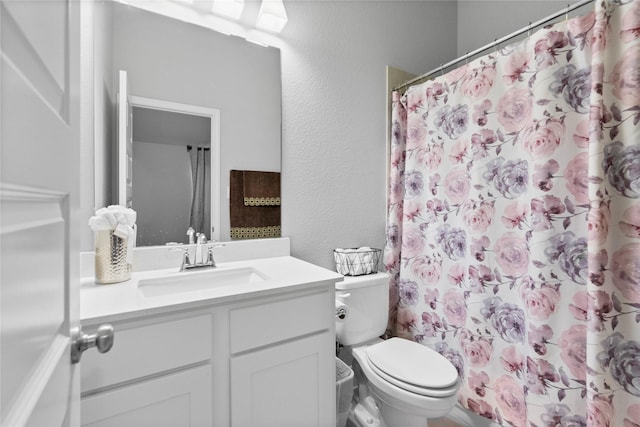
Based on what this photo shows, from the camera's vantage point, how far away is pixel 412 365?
4.52 feet

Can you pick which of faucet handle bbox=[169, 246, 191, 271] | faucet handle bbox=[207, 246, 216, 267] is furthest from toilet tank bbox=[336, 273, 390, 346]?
faucet handle bbox=[169, 246, 191, 271]

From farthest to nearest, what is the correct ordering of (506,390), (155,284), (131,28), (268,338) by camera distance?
(506,390)
(131,28)
(155,284)
(268,338)

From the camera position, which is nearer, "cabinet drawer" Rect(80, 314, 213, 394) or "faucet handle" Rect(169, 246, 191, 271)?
"cabinet drawer" Rect(80, 314, 213, 394)

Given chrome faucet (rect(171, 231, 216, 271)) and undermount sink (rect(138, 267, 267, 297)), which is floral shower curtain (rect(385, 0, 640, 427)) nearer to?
undermount sink (rect(138, 267, 267, 297))

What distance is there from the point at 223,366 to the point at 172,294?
32cm

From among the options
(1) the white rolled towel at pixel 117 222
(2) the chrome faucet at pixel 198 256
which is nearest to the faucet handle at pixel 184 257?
(2) the chrome faucet at pixel 198 256

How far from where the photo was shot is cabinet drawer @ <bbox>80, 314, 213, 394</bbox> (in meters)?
0.80

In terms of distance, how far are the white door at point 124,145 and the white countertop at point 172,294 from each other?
1.09ft

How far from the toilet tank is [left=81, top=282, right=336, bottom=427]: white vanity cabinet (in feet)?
1.15

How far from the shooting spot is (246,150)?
5.06ft

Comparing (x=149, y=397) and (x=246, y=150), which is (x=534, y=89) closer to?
(x=246, y=150)

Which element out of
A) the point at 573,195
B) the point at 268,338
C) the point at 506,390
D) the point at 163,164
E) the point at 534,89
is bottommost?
the point at 506,390

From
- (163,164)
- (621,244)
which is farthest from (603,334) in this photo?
(163,164)

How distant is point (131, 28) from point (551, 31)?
1726 mm
